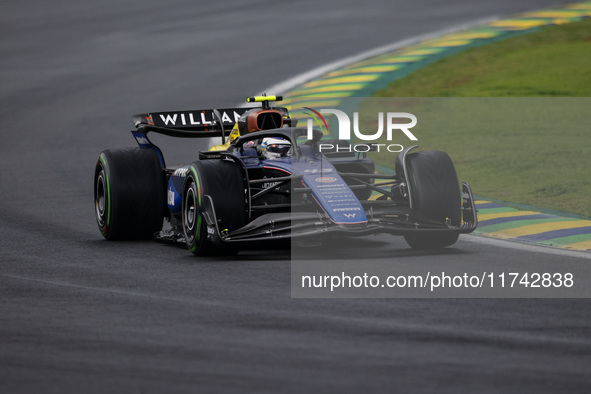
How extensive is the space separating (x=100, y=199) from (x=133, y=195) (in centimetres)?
69

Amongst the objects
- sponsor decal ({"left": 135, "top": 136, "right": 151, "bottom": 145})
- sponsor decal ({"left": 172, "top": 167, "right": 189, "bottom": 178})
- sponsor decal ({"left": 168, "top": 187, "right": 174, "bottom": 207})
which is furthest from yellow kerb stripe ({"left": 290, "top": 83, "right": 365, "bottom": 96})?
sponsor decal ({"left": 172, "top": 167, "right": 189, "bottom": 178})

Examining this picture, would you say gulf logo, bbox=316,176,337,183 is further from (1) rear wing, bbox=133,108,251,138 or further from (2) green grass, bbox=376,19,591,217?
(2) green grass, bbox=376,19,591,217

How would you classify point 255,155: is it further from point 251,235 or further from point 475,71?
point 475,71

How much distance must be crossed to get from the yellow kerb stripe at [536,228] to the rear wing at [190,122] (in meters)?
3.24

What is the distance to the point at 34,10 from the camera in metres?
36.3

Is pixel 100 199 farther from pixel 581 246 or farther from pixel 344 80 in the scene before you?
pixel 344 80

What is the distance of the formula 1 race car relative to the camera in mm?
9484

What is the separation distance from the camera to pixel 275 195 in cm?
1027

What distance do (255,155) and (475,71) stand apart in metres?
14.0

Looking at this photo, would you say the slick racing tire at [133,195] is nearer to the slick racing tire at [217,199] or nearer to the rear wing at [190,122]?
the rear wing at [190,122]

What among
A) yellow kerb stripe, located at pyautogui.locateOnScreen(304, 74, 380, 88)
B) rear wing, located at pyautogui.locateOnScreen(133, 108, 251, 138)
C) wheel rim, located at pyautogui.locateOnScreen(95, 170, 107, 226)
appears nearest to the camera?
wheel rim, located at pyautogui.locateOnScreen(95, 170, 107, 226)

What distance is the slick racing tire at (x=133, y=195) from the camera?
1134 cm

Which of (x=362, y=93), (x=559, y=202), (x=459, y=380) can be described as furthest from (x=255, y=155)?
(x=362, y=93)

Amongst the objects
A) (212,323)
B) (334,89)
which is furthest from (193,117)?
(334,89)
